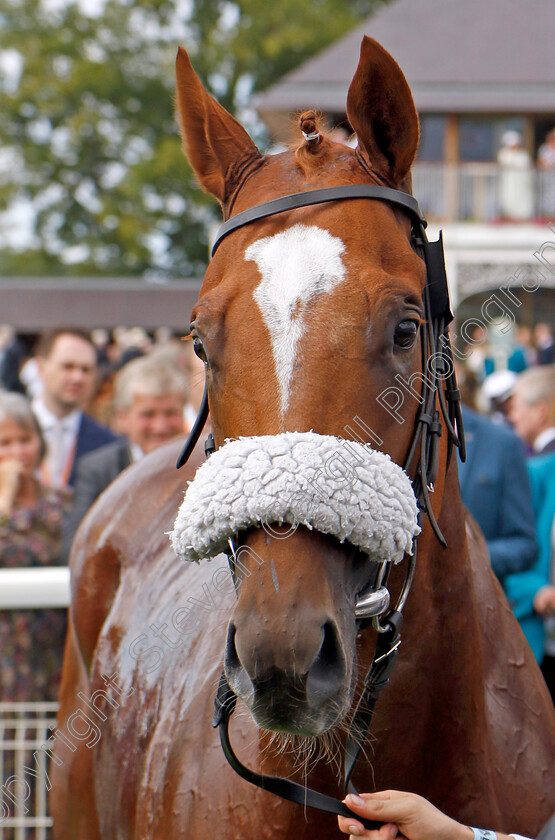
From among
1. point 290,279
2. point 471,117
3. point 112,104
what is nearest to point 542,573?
point 290,279

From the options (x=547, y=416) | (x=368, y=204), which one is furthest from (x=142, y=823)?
(x=547, y=416)

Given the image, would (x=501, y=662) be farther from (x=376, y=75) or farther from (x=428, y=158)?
(x=428, y=158)

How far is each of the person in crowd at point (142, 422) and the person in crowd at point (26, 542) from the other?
19 cm

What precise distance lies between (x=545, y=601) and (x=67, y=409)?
332 centimetres

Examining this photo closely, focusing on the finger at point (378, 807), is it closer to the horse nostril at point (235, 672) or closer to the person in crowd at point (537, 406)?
the horse nostril at point (235, 672)

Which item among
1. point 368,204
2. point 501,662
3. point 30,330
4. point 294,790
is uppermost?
point 30,330

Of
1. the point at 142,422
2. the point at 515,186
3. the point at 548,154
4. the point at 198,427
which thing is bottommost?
the point at 198,427

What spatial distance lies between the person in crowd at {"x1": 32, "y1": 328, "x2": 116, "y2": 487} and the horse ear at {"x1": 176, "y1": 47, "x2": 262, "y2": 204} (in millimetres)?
3577

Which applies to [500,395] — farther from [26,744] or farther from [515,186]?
[515,186]

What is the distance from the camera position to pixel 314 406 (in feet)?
5.32

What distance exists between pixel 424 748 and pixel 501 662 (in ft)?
1.43

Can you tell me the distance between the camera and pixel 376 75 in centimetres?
190

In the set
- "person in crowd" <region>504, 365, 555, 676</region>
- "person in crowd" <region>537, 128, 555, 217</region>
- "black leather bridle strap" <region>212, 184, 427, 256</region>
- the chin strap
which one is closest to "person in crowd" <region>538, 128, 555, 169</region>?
"person in crowd" <region>537, 128, 555, 217</region>

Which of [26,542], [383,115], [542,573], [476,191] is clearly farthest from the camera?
[476,191]
